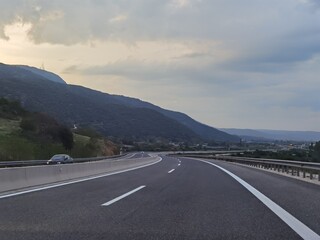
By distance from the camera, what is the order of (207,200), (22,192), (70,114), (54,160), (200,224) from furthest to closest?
(70,114)
(54,160)
(22,192)
(207,200)
(200,224)

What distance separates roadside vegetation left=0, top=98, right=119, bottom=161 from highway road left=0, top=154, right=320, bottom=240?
47705mm

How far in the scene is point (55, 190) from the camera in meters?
15.4

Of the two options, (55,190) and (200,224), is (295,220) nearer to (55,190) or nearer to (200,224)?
(200,224)

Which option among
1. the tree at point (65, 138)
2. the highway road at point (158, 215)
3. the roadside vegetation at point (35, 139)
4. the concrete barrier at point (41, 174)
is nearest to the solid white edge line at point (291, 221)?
the highway road at point (158, 215)

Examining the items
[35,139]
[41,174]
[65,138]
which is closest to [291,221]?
[41,174]

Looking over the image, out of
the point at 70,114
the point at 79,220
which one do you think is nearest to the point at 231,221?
the point at 79,220

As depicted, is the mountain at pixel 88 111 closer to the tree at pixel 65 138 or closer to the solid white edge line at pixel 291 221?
the tree at pixel 65 138

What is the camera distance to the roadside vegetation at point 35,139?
64525 mm

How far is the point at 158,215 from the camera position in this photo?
10.0m

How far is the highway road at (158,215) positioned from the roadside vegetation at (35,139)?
47705 mm

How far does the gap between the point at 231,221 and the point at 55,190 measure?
298 inches

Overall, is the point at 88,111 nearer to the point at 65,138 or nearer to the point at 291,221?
the point at 65,138

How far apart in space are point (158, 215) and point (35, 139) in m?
72.4

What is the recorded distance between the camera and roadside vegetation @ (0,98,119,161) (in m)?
64.5
